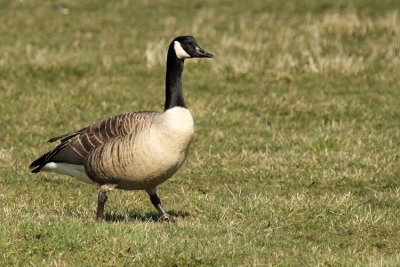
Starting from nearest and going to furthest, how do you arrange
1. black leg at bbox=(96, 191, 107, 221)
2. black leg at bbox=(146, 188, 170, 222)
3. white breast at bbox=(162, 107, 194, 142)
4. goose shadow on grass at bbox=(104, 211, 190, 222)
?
white breast at bbox=(162, 107, 194, 142) → black leg at bbox=(96, 191, 107, 221) → black leg at bbox=(146, 188, 170, 222) → goose shadow on grass at bbox=(104, 211, 190, 222)

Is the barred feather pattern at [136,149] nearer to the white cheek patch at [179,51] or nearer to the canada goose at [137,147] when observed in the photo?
the canada goose at [137,147]

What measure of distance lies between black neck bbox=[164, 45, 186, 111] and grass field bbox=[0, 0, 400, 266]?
4.77 feet

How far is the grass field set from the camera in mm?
6582

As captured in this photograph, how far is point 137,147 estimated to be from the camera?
725 cm

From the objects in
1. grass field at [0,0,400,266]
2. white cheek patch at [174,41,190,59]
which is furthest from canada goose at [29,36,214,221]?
grass field at [0,0,400,266]

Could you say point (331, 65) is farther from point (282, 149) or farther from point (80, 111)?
point (80, 111)

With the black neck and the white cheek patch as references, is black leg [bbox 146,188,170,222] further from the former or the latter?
the white cheek patch

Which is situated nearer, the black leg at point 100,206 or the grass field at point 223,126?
the grass field at point 223,126

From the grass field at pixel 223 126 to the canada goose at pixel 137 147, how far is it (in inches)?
20.7

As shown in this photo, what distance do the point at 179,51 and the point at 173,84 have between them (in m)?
0.45

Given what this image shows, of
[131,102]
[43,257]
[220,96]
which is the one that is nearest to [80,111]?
[131,102]

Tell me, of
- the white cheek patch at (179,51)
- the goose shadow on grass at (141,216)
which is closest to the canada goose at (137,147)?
the white cheek patch at (179,51)

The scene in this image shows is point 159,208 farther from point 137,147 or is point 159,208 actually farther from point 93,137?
point 93,137

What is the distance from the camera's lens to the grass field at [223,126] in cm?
658
